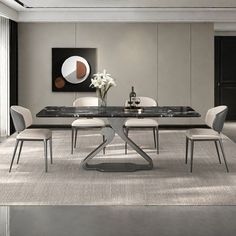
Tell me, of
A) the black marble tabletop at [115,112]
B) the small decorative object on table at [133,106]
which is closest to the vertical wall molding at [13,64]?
the black marble tabletop at [115,112]

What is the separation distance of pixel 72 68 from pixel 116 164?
4.52m

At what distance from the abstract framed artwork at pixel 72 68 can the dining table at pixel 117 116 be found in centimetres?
406

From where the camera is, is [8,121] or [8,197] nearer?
[8,197]

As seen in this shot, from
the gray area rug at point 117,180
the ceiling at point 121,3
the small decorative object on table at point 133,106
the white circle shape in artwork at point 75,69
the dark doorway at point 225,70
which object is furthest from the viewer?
the dark doorway at point 225,70

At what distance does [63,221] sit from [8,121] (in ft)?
21.0

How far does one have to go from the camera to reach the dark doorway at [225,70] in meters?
13.9

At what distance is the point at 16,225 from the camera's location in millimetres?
4516

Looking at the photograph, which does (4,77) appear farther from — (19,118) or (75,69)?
(19,118)

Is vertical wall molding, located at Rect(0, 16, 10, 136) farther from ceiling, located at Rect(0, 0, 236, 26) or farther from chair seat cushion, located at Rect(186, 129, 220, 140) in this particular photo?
chair seat cushion, located at Rect(186, 129, 220, 140)

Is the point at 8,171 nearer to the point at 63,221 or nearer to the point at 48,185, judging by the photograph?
the point at 48,185

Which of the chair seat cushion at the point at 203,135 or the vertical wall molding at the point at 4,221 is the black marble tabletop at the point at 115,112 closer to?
the chair seat cushion at the point at 203,135

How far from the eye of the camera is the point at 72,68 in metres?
11.4

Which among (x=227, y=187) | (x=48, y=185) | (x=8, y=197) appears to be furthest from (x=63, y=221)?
(x=227, y=187)

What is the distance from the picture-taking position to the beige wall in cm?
1143
